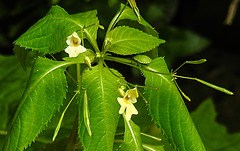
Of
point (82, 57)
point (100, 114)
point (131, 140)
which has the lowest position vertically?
point (131, 140)

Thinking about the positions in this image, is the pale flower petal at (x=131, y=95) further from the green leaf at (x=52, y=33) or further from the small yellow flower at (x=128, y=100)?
the green leaf at (x=52, y=33)

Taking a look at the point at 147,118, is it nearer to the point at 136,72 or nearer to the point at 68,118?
the point at 68,118

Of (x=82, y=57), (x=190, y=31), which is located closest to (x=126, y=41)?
(x=82, y=57)

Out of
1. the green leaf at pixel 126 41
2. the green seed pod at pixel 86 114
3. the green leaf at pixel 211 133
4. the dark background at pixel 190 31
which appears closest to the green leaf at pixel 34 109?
the green seed pod at pixel 86 114

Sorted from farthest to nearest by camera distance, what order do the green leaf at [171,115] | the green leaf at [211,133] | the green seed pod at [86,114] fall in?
the green leaf at [211,133] → the green leaf at [171,115] → the green seed pod at [86,114]

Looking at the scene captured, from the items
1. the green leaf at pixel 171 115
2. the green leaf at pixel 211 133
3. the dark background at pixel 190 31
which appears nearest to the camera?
the green leaf at pixel 171 115

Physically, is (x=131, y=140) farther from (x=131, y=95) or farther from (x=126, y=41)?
(x=126, y=41)
